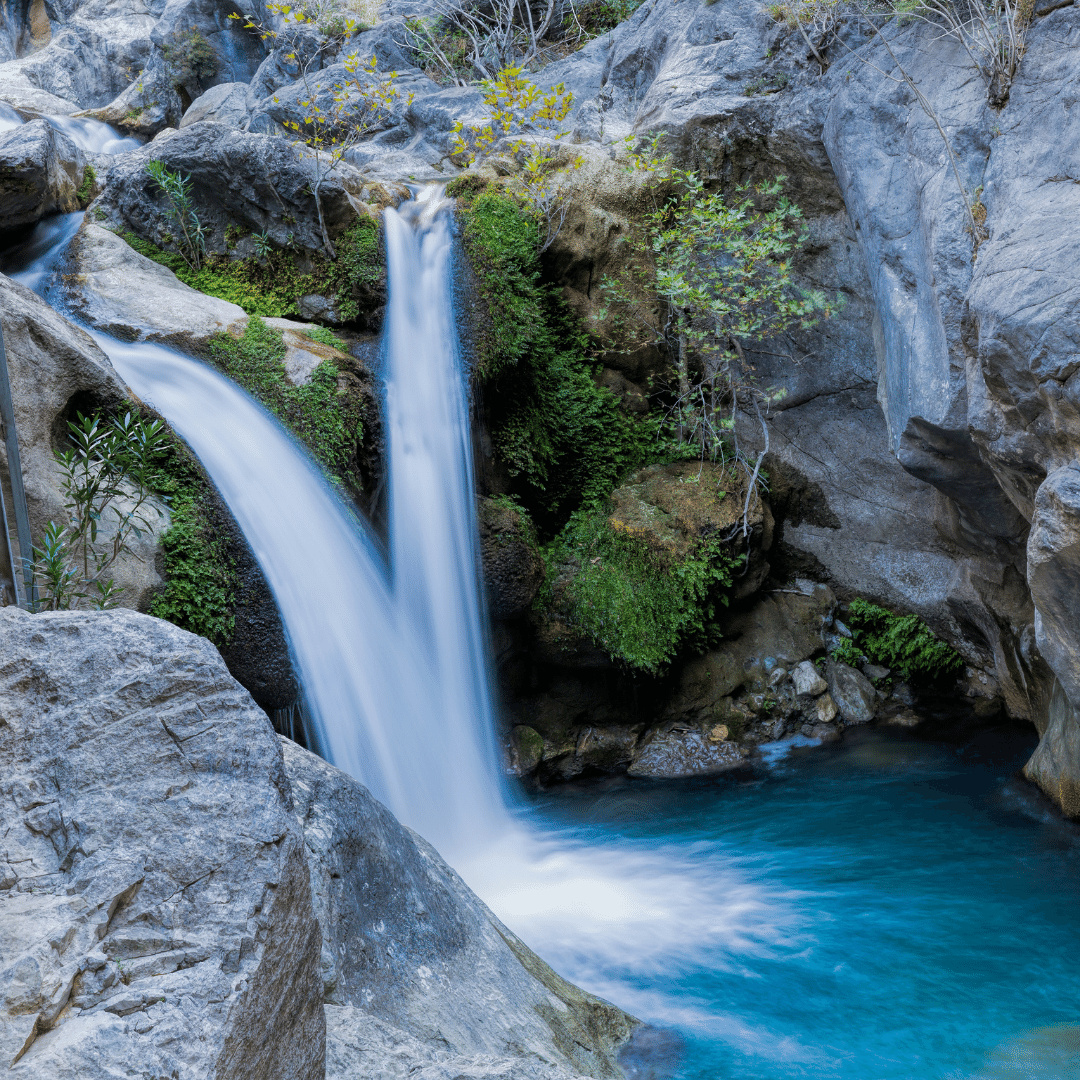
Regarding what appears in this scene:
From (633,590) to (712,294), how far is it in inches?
127

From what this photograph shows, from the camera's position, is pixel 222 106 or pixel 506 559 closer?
pixel 506 559

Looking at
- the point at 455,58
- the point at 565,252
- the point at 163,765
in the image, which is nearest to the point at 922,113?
the point at 565,252

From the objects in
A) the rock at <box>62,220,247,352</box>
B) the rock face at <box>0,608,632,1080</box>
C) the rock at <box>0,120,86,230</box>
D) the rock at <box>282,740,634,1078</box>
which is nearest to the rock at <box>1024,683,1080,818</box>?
the rock at <box>282,740,634,1078</box>

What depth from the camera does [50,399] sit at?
5.10 metres

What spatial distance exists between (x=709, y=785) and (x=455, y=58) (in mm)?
13888

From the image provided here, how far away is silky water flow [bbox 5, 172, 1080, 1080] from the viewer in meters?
4.12

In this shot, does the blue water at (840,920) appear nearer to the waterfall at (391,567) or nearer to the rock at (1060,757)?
the rock at (1060,757)

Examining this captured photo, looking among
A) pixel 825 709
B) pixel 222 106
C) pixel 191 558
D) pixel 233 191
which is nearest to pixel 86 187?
pixel 233 191

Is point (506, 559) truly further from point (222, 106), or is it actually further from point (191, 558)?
point (222, 106)

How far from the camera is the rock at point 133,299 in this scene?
694 centimetres

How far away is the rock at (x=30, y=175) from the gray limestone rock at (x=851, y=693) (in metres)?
9.51

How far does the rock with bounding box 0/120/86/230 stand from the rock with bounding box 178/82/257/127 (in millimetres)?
7459

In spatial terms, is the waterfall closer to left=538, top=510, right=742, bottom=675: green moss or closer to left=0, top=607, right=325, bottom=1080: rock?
left=538, top=510, right=742, bottom=675: green moss

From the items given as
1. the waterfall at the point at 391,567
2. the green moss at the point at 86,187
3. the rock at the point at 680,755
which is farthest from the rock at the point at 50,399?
the rock at the point at 680,755
